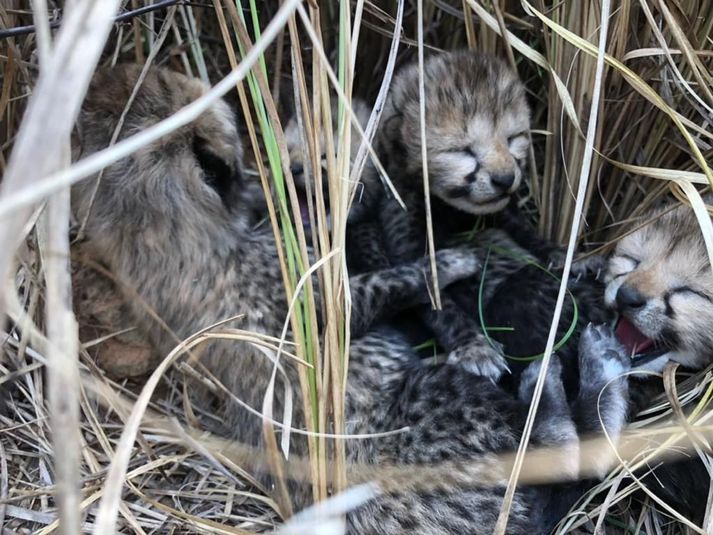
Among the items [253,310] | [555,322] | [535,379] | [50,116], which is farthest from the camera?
[253,310]

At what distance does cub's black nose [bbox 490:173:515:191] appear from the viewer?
229cm

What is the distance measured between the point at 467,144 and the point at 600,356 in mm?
749

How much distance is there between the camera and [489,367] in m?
2.20

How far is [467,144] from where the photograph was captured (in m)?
2.36

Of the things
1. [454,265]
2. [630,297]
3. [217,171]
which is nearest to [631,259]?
[630,297]

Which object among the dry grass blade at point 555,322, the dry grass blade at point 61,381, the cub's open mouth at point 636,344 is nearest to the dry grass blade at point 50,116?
the dry grass blade at point 61,381

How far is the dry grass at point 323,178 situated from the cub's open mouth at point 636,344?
0.42ft

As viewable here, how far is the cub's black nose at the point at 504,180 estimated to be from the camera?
229 centimetres

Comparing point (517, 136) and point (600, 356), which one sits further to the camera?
point (517, 136)

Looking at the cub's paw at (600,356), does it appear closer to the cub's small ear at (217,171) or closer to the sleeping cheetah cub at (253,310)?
the sleeping cheetah cub at (253,310)

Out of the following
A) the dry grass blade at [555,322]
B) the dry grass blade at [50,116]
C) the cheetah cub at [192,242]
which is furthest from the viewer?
the cheetah cub at [192,242]

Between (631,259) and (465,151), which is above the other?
(465,151)

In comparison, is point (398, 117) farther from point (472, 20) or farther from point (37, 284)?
point (37, 284)

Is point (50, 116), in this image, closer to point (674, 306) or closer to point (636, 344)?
point (674, 306)
